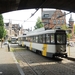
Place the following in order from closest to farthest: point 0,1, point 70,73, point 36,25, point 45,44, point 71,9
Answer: point 0,1
point 70,73
point 71,9
point 45,44
point 36,25

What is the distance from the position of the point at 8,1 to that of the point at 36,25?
62146 millimetres

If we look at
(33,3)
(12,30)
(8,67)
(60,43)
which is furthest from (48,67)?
(12,30)

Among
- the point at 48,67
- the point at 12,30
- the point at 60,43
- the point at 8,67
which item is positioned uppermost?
the point at 12,30

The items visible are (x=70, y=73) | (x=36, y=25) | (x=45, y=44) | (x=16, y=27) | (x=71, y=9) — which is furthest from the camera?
(x=16, y=27)

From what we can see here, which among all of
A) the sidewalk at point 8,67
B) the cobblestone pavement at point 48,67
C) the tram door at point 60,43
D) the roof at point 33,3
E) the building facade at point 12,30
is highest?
the building facade at point 12,30

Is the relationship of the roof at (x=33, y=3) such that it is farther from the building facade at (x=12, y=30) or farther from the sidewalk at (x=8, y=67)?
the building facade at (x=12, y=30)

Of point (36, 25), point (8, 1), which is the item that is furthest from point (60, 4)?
point (36, 25)

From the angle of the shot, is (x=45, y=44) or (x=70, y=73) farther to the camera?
(x=45, y=44)

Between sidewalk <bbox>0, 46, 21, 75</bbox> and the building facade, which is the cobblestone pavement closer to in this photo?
sidewalk <bbox>0, 46, 21, 75</bbox>

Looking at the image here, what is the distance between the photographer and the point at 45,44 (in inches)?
855

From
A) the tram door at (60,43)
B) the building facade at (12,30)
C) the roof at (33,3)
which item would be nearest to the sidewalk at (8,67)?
the roof at (33,3)

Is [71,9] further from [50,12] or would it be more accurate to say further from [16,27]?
[16,27]

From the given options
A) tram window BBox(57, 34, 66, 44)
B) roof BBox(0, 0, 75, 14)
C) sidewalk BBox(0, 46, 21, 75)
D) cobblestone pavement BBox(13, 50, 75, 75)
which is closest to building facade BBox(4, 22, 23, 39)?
tram window BBox(57, 34, 66, 44)

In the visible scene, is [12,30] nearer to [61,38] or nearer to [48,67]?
[61,38]
